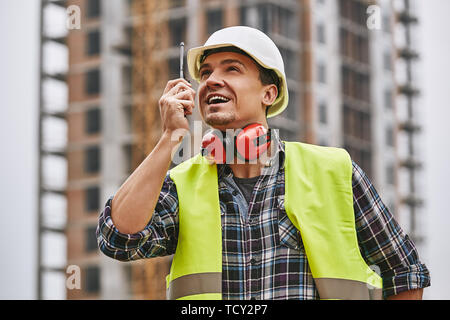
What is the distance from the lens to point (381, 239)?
20.0 feet

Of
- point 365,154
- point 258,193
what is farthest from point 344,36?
point 258,193

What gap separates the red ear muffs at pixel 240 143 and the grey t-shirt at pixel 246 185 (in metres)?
0.12

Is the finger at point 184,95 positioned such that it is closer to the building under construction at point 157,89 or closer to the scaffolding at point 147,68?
the building under construction at point 157,89

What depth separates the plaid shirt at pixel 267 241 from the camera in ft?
19.0

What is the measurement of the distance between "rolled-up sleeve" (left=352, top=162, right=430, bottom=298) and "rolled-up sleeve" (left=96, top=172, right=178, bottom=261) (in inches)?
41.3

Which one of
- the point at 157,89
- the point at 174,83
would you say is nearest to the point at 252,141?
the point at 174,83

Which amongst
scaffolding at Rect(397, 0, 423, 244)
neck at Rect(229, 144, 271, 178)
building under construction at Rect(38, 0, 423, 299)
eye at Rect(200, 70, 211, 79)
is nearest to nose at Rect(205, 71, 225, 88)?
eye at Rect(200, 70, 211, 79)

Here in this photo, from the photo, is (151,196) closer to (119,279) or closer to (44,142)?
(119,279)

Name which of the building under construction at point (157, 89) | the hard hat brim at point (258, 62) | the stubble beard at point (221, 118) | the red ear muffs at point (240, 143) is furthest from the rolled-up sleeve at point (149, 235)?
the building under construction at point (157, 89)

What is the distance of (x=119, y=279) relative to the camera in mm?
65812

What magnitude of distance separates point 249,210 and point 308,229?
1.29 ft

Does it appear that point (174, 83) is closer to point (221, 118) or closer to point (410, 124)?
point (221, 118)

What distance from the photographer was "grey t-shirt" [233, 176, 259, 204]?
6141 millimetres

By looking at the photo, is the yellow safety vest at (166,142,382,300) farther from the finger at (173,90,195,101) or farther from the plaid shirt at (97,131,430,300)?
the finger at (173,90,195,101)
